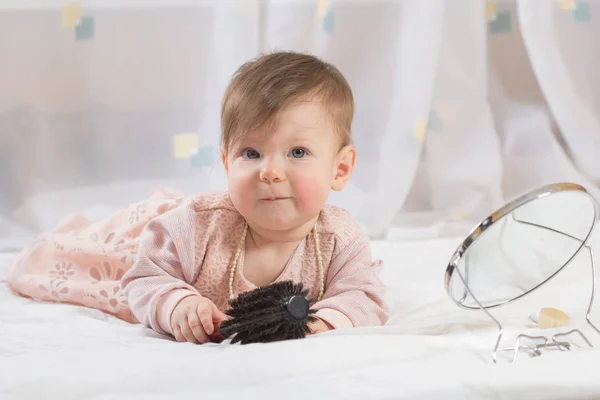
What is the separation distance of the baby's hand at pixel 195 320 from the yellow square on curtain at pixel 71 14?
946mm

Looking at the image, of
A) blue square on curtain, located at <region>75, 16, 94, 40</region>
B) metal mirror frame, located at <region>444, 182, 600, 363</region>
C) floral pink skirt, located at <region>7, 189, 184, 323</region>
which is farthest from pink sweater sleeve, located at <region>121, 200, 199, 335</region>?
blue square on curtain, located at <region>75, 16, 94, 40</region>

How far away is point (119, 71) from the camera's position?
1.82 metres

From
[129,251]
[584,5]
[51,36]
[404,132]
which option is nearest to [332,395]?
[129,251]

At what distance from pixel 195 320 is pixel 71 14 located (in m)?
0.99

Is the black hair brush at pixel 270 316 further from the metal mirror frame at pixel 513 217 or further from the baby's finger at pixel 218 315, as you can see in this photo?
the metal mirror frame at pixel 513 217

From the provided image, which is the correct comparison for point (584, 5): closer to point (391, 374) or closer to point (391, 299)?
point (391, 299)

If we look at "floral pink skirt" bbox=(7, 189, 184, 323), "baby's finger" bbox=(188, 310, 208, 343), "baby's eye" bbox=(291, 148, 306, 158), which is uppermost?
"baby's eye" bbox=(291, 148, 306, 158)

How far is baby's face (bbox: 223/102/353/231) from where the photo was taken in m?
1.06

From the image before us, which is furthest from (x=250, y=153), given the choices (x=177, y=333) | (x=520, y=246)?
(x=520, y=246)

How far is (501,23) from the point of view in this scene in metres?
2.07

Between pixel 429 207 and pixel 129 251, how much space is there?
34.0 inches

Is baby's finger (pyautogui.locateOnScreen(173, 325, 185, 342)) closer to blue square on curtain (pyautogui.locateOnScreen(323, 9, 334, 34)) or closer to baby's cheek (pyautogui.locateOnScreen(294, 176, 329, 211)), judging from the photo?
Result: baby's cheek (pyautogui.locateOnScreen(294, 176, 329, 211))

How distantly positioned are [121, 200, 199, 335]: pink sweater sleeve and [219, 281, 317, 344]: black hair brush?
0.36 feet

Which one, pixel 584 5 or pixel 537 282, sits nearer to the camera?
pixel 537 282
